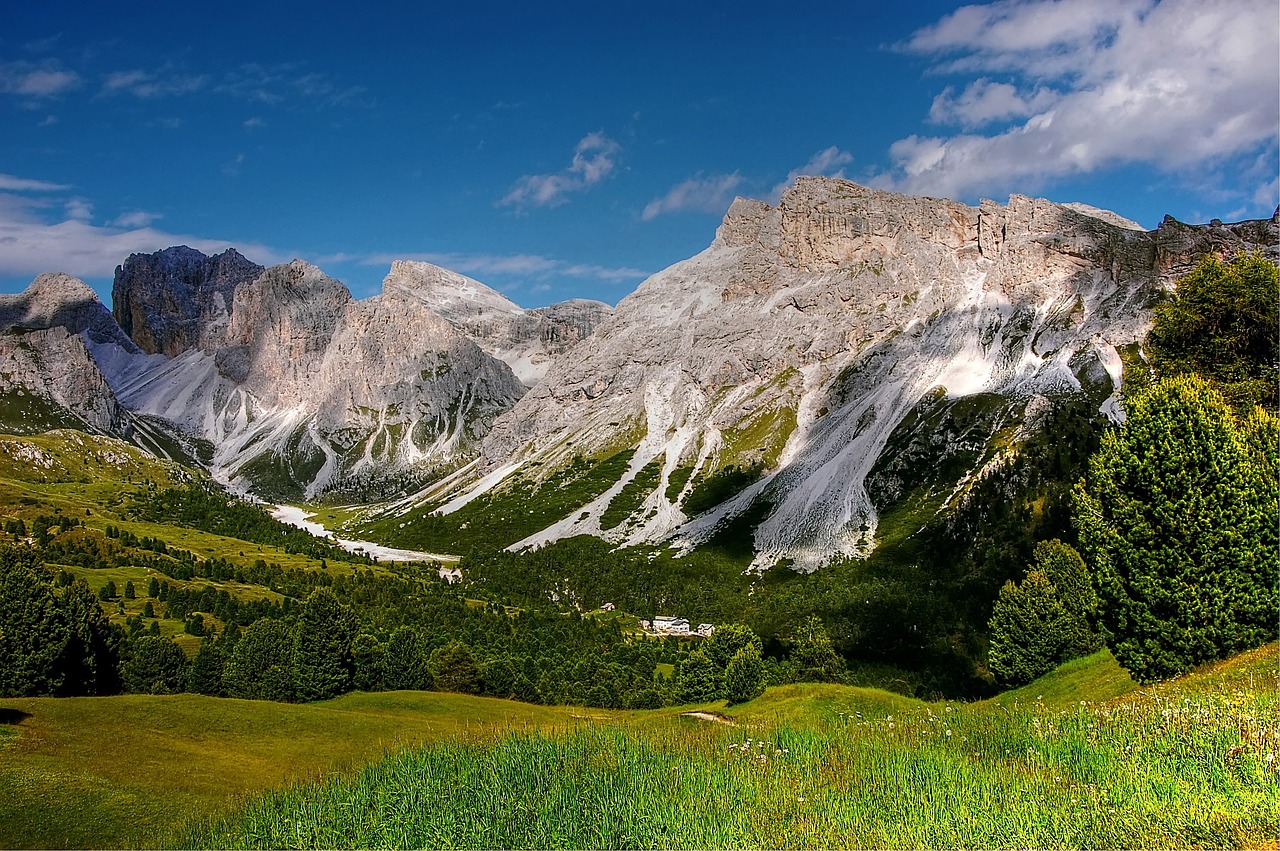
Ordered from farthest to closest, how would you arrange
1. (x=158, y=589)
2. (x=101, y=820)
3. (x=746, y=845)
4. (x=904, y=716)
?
(x=158, y=589), (x=904, y=716), (x=101, y=820), (x=746, y=845)

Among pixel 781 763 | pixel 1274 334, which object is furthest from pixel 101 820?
pixel 1274 334

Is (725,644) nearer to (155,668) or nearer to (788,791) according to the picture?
(155,668)

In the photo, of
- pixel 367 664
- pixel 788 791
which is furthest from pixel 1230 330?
pixel 367 664

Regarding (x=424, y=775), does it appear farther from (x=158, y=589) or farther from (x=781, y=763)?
(x=158, y=589)

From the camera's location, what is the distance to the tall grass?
15.1m

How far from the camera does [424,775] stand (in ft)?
65.2

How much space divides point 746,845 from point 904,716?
1489 cm

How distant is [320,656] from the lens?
80.6 metres

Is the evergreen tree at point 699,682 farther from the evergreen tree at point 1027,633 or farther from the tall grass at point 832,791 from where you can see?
the tall grass at point 832,791

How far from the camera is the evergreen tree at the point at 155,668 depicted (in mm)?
82312

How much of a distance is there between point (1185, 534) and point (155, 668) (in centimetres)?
9027

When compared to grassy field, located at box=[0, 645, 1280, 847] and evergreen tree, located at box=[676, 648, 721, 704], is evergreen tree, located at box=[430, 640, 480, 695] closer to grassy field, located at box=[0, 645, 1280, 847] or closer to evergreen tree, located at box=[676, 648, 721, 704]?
evergreen tree, located at box=[676, 648, 721, 704]

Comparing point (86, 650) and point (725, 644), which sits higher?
point (725, 644)

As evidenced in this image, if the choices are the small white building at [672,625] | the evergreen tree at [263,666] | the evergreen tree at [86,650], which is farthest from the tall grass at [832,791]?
the small white building at [672,625]
